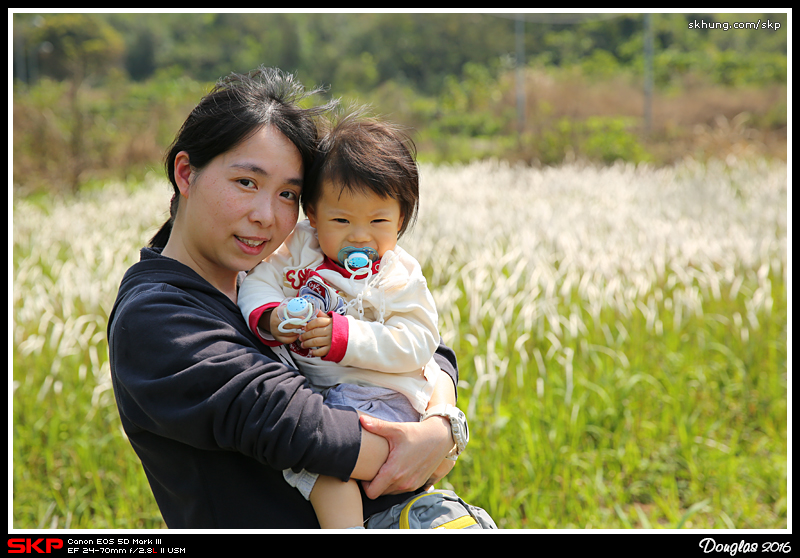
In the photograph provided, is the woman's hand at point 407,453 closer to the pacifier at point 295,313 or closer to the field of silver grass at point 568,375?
the pacifier at point 295,313

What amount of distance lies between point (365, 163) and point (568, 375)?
2412 mm

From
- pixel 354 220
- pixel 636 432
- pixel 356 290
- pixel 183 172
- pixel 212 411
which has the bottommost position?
pixel 636 432

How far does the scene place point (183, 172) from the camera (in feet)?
5.19

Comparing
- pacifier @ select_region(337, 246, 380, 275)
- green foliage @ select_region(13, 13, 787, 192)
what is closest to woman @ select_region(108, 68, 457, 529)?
pacifier @ select_region(337, 246, 380, 275)

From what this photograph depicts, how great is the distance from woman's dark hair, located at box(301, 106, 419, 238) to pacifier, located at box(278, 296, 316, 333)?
324mm

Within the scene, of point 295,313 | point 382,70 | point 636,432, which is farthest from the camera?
point 382,70

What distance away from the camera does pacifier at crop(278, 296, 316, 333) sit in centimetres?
142

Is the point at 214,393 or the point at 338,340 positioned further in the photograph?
the point at 338,340

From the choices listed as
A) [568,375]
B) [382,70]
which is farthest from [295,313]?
[382,70]

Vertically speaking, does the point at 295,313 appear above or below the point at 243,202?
below

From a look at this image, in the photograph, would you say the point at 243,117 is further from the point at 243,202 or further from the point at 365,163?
the point at 365,163
